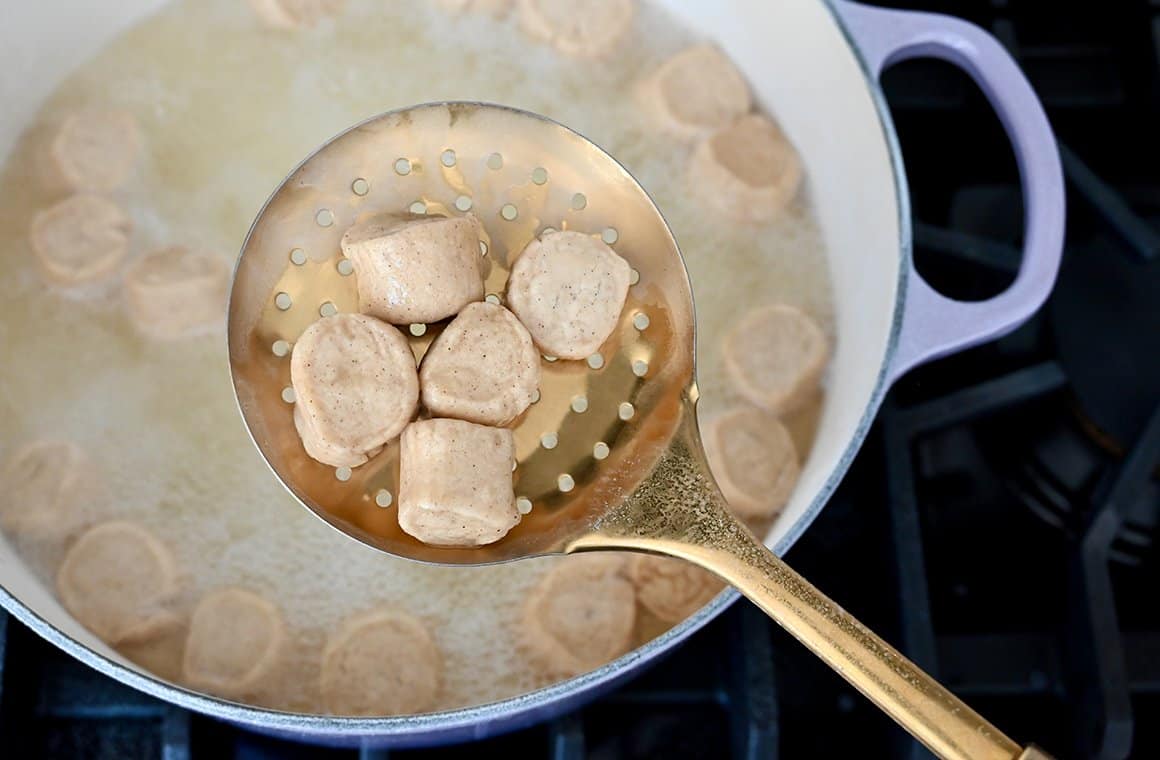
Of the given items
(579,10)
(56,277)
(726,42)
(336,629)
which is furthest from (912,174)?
(56,277)

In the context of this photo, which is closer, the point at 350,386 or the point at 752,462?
the point at 350,386

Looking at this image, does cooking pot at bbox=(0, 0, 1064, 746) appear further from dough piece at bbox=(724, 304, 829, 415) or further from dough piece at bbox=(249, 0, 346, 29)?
dough piece at bbox=(249, 0, 346, 29)

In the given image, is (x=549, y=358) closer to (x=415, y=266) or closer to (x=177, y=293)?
(x=415, y=266)

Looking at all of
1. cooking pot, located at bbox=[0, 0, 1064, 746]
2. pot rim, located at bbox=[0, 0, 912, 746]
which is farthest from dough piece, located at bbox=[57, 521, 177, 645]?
pot rim, located at bbox=[0, 0, 912, 746]

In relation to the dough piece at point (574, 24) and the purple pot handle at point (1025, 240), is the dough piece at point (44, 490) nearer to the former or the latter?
the dough piece at point (574, 24)

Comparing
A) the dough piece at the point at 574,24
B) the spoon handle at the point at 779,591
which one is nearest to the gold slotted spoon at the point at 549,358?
the spoon handle at the point at 779,591

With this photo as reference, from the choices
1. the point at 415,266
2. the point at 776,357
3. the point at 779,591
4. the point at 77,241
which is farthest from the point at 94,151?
the point at 779,591
